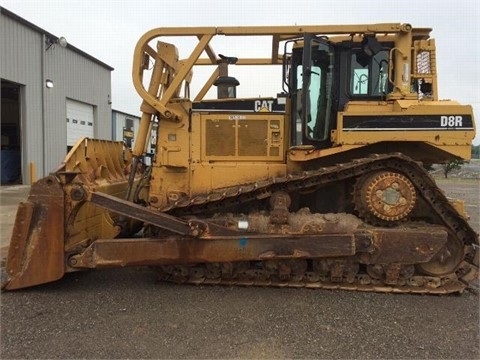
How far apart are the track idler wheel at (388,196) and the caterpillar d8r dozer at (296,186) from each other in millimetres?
16

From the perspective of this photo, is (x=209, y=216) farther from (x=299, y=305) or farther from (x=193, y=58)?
Answer: (x=193, y=58)

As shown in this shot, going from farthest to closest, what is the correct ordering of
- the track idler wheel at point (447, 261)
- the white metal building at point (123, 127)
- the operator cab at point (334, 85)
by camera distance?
the white metal building at point (123, 127), the operator cab at point (334, 85), the track idler wheel at point (447, 261)

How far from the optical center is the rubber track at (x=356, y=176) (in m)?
4.92

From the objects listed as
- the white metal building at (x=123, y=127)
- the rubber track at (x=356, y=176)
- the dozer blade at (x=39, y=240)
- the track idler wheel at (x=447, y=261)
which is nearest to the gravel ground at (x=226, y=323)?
the rubber track at (x=356, y=176)

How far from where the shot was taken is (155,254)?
16.3 feet

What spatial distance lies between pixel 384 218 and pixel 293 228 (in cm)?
103

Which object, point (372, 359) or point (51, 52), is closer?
point (372, 359)

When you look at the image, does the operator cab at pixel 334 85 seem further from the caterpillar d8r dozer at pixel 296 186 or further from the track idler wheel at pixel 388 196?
the track idler wheel at pixel 388 196

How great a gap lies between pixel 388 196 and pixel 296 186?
1.04m

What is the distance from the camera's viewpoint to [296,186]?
5152mm

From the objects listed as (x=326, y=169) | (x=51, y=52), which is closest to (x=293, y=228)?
(x=326, y=169)

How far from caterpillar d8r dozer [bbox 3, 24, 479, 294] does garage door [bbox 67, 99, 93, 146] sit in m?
15.8

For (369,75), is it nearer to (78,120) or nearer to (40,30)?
(40,30)

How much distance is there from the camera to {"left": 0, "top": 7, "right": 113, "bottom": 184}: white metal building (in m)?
16.2
